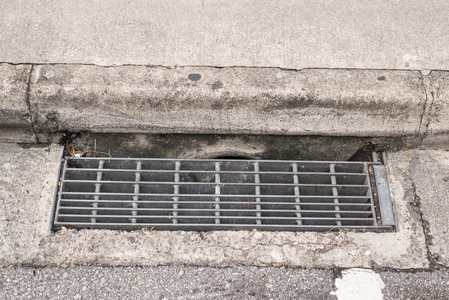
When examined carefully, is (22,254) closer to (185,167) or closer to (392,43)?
(185,167)

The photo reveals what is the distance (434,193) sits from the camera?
7.23 feet

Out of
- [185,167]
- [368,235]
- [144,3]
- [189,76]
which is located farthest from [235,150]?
[144,3]

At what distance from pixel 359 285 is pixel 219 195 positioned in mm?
925

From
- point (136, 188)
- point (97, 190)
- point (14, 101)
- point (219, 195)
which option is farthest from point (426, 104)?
point (14, 101)

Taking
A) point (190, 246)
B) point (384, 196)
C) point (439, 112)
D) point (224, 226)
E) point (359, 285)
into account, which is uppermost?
point (439, 112)

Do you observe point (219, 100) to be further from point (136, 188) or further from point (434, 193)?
point (434, 193)

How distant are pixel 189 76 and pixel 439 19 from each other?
6.00 ft

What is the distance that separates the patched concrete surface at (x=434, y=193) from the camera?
205 cm

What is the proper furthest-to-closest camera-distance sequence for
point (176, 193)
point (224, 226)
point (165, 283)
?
point (176, 193), point (224, 226), point (165, 283)

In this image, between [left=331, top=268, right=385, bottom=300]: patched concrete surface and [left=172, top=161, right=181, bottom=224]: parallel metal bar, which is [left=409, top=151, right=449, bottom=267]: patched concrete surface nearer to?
[left=331, top=268, right=385, bottom=300]: patched concrete surface

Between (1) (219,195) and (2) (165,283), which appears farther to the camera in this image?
(1) (219,195)

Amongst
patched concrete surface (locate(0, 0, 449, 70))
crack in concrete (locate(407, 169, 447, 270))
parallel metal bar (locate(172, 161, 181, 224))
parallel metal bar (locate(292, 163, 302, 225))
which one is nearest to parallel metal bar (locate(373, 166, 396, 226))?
crack in concrete (locate(407, 169, 447, 270))

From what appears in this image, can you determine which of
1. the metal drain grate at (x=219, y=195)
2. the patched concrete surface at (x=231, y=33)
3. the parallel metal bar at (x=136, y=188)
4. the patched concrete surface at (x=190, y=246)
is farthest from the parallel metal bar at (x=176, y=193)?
the patched concrete surface at (x=231, y=33)

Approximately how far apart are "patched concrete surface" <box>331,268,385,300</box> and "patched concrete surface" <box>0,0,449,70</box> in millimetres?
1268
